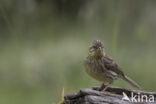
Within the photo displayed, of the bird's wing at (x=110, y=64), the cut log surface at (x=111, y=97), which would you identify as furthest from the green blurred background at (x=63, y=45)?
the cut log surface at (x=111, y=97)

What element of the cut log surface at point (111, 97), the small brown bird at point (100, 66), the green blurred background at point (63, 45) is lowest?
the cut log surface at point (111, 97)

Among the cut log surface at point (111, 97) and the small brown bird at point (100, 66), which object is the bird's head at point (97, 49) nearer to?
the small brown bird at point (100, 66)

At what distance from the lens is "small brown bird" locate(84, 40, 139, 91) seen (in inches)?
201

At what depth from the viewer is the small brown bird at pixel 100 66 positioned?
5093 mm

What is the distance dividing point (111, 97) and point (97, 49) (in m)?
0.46

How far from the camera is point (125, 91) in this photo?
4891mm

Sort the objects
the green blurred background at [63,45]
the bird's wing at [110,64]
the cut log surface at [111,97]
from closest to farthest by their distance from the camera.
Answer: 1. the cut log surface at [111,97]
2. the bird's wing at [110,64]
3. the green blurred background at [63,45]

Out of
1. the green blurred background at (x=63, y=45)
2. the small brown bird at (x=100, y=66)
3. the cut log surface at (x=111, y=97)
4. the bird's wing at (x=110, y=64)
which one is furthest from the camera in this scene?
the green blurred background at (x=63, y=45)

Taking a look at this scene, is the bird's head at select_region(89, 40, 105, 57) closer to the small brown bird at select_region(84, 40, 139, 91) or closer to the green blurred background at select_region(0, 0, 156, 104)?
the small brown bird at select_region(84, 40, 139, 91)

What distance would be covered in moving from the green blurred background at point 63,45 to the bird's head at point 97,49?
284 mm

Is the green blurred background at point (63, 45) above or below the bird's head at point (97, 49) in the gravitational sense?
above

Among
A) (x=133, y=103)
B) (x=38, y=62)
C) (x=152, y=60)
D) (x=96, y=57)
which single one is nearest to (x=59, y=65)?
(x=38, y=62)

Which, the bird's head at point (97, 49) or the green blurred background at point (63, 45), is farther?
the green blurred background at point (63, 45)

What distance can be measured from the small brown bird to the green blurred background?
0.25 metres
